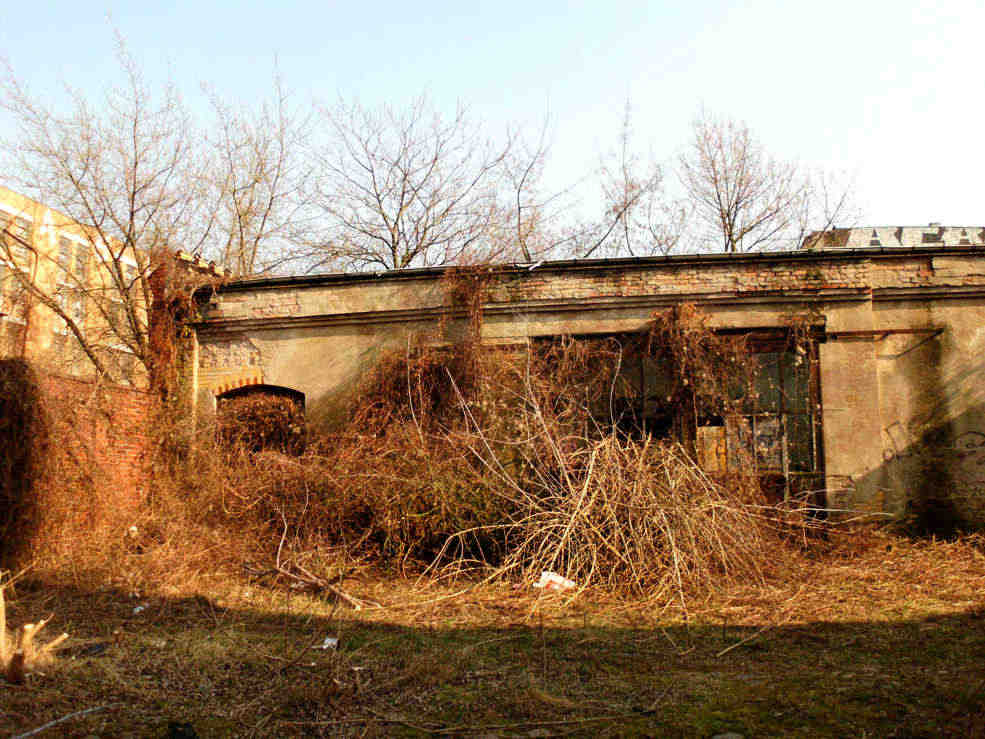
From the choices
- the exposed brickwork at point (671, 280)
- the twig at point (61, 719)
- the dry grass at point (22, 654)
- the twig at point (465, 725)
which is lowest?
the twig at point (465, 725)

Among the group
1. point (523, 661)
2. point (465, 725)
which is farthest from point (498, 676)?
point (465, 725)

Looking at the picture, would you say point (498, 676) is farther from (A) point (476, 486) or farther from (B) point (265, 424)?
(B) point (265, 424)

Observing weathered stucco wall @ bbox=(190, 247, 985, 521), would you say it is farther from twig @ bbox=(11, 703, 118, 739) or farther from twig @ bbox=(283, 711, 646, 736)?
twig @ bbox=(283, 711, 646, 736)

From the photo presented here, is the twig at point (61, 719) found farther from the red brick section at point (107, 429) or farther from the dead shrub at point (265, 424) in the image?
the dead shrub at point (265, 424)

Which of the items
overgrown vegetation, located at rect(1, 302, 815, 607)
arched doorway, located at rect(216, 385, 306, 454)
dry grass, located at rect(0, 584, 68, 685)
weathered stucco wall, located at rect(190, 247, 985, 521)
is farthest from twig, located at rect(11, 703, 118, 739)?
weathered stucco wall, located at rect(190, 247, 985, 521)

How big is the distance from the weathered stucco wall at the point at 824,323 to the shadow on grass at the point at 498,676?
4035mm

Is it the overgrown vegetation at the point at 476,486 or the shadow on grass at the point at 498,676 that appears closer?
the shadow on grass at the point at 498,676

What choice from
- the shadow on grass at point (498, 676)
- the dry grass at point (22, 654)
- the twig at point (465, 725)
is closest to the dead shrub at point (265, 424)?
the shadow on grass at point (498, 676)

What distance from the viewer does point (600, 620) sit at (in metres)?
6.90

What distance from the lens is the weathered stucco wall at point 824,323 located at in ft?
34.6

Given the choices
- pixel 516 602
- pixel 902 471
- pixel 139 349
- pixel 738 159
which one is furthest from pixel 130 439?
pixel 738 159

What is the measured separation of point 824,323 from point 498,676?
7.32 metres

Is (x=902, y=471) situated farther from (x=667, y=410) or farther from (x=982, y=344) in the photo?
(x=667, y=410)

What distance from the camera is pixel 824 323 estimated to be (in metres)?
10.8
